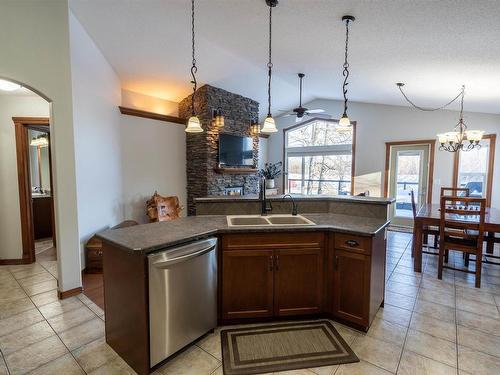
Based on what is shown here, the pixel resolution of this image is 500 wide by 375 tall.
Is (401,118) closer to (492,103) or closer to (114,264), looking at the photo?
(492,103)

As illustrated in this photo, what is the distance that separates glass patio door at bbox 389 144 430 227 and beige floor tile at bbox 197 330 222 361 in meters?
5.49

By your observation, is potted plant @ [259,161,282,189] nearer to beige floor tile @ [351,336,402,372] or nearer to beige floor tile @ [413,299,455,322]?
beige floor tile @ [413,299,455,322]

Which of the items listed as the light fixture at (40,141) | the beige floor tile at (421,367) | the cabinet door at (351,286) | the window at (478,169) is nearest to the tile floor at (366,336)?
the beige floor tile at (421,367)

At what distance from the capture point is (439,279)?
10.8 feet

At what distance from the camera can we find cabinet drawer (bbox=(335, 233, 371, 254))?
83.7 inches

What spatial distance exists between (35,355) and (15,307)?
40.0 inches

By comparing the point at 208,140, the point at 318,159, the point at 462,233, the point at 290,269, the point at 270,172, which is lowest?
the point at 290,269

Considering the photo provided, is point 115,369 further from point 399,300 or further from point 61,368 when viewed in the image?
point 399,300

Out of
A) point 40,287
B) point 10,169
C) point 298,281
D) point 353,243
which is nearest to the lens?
point 353,243

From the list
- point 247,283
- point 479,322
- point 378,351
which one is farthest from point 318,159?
point 378,351

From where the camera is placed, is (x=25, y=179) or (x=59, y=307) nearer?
(x=59, y=307)

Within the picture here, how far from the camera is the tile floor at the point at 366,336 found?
1834 mm

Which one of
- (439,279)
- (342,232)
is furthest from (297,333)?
(439,279)

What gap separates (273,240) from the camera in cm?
223
